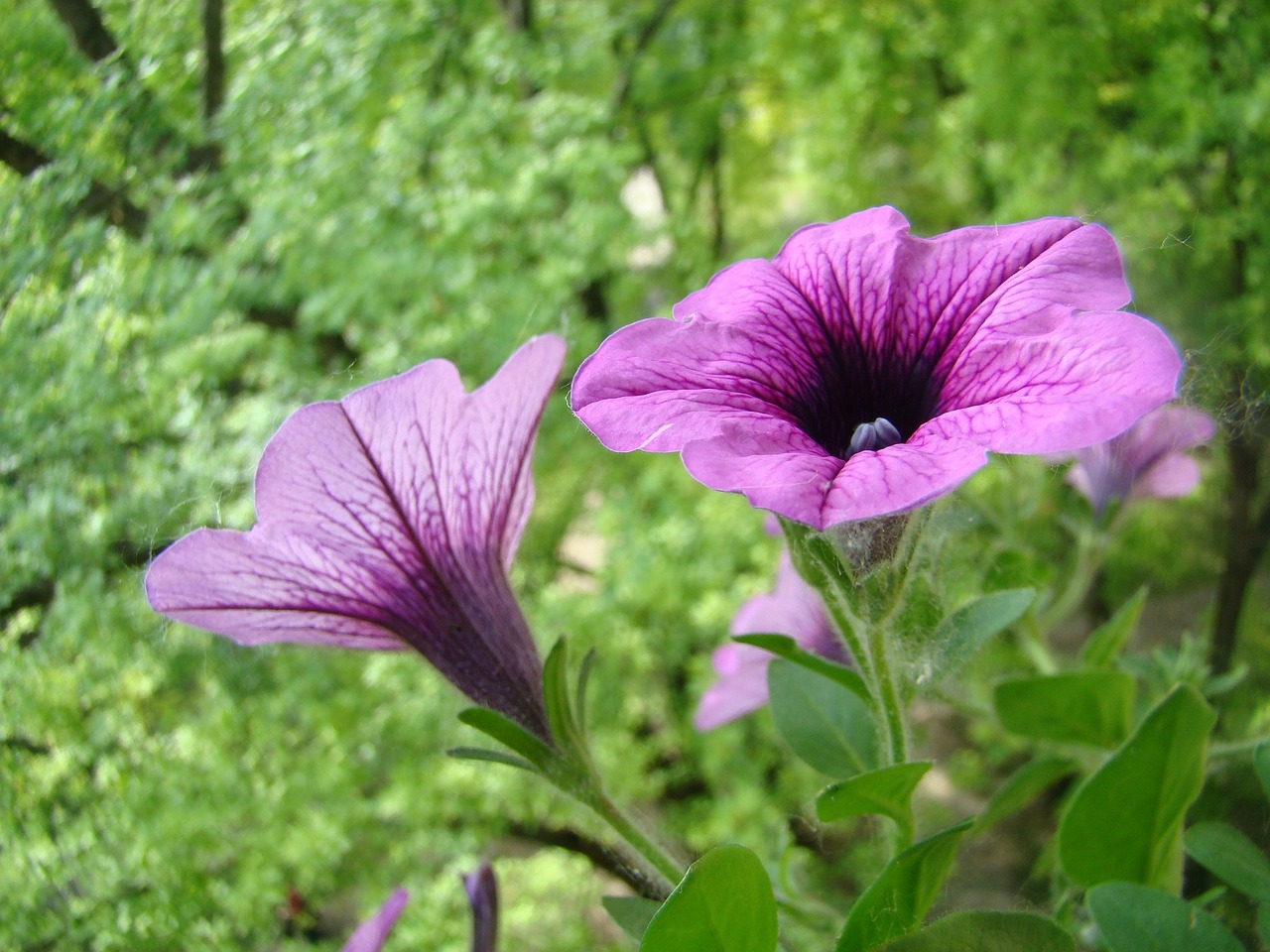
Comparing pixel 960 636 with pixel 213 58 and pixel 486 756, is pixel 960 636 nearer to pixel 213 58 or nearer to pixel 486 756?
pixel 486 756

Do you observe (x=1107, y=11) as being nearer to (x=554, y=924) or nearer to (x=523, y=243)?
(x=523, y=243)

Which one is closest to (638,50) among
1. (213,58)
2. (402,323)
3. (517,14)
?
(517,14)

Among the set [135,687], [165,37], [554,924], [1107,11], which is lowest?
[554,924]

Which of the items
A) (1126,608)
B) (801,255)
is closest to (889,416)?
(801,255)

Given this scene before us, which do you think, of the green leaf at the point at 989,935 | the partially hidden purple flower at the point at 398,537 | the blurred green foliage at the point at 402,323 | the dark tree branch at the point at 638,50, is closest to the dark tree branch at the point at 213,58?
the blurred green foliage at the point at 402,323

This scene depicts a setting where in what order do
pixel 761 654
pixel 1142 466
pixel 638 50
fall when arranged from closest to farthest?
pixel 761 654
pixel 1142 466
pixel 638 50

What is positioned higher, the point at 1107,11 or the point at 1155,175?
the point at 1107,11
